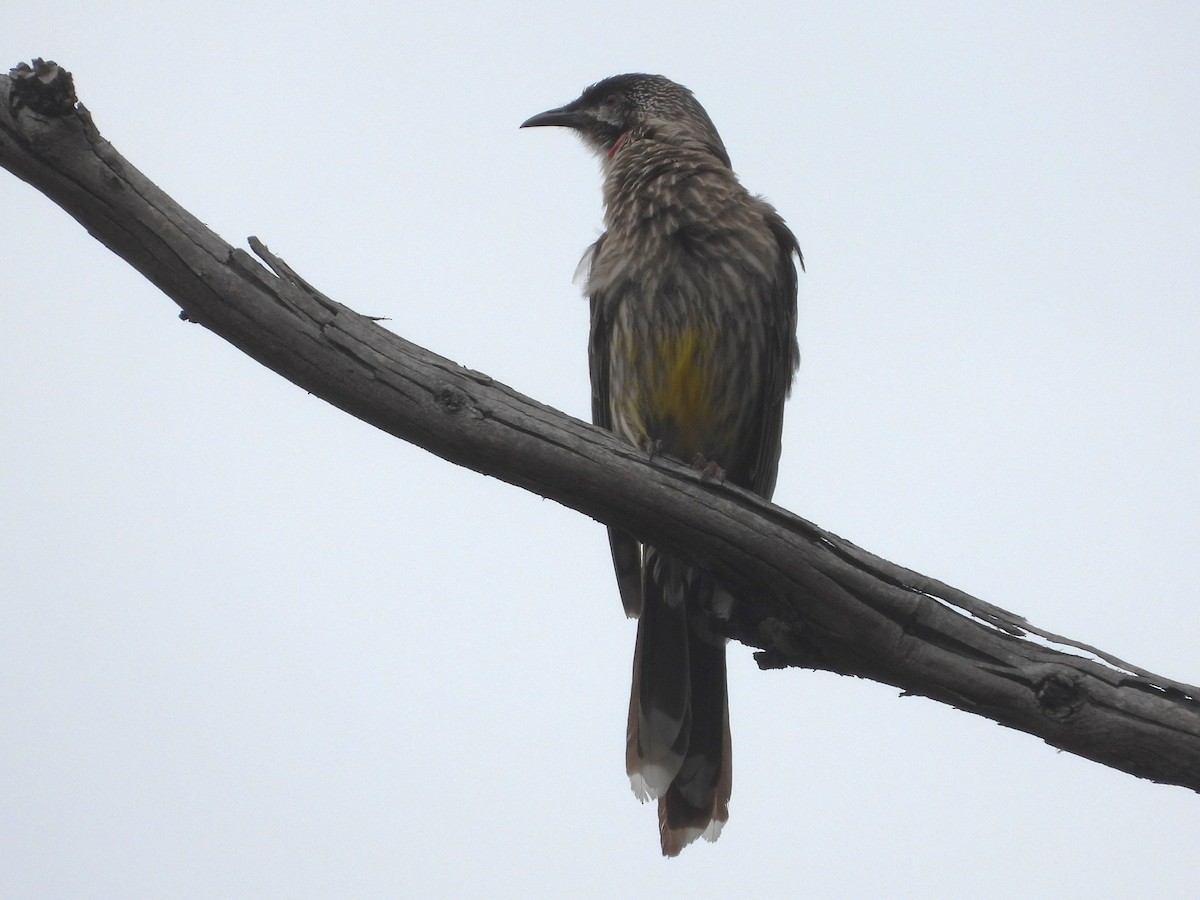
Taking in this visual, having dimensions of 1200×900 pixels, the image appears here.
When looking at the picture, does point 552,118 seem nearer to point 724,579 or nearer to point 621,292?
point 621,292

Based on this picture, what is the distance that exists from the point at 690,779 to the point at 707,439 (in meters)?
1.35

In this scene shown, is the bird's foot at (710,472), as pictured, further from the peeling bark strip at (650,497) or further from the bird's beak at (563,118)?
the bird's beak at (563,118)

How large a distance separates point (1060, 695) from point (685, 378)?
→ 199 cm

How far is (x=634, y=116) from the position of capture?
5.77 m

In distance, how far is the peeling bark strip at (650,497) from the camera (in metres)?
3.11

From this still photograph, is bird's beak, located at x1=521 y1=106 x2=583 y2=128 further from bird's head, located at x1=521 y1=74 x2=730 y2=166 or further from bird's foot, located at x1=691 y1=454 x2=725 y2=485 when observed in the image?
bird's foot, located at x1=691 y1=454 x2=725 y2=485

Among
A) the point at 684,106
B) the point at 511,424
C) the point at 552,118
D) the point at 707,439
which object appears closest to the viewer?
the point at 511,424

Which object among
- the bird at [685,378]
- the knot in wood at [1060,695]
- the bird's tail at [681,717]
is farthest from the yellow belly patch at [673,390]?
the knot in wood at [1060,695]

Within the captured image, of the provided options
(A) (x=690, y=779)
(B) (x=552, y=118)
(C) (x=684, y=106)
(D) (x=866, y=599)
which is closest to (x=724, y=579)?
(D) (x=866, y=599)

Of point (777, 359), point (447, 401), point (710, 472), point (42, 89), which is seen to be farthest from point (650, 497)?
point (42, 89)

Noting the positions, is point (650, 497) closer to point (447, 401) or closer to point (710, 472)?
point (710, 472)

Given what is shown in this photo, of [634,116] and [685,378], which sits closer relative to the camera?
[685,378]

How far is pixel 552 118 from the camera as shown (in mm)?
6062

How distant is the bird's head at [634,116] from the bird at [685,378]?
14.2 inches
